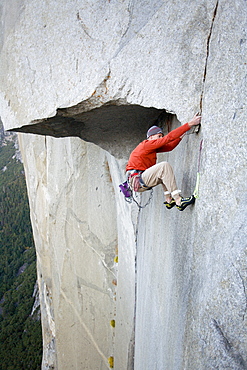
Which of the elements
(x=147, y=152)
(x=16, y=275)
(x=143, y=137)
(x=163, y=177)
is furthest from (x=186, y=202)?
(x=16, y=275)

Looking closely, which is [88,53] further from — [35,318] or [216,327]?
[35,318]

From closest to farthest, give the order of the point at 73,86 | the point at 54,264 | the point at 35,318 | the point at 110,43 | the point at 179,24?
1. the point at 179,24
2. the point at 110,43
3. the point at 73,86
4. the point at 54,264
5. the point at 35,318

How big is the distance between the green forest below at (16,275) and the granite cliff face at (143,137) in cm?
923

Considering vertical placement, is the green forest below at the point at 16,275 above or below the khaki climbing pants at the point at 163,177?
below

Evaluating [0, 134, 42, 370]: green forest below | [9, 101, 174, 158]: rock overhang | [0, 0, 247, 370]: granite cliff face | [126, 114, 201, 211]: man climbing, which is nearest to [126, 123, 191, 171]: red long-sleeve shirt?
[126, 114, 201, 211]: man climbing

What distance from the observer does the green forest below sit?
12.5 meters

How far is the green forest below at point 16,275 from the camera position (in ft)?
41.1

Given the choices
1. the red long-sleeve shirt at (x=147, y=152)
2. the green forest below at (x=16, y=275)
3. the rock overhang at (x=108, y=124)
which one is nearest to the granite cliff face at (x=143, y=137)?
the rock overhang at (x=108, y=124)

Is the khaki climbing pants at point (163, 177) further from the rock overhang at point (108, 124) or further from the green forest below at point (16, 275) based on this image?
the green forest below at point (16, 275)

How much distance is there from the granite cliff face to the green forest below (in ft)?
30.3

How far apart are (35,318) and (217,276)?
15055 mm

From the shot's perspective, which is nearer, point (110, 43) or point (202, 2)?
point (202, 2)

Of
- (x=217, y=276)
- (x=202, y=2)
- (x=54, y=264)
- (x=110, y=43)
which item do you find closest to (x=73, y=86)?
(x=110, y=43)

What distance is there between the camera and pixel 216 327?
1150 millimetres
